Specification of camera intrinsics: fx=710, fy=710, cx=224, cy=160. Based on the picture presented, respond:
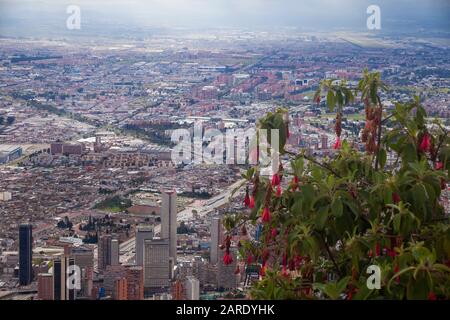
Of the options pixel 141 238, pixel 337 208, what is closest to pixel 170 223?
pixel 141 238

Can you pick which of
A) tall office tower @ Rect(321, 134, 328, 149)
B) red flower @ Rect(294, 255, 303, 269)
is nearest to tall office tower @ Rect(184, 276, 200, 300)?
red flower @ Rect(294, 255, 303, 269)

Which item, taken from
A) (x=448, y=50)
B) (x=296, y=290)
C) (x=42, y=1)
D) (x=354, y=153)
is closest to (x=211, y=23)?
(x=42, y=1)

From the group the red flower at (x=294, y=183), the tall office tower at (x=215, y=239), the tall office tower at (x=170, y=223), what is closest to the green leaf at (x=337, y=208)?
the red flower at (x=294, y=183)

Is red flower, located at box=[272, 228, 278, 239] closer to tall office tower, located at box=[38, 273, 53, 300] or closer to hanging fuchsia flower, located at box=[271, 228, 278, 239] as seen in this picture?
hanging fuchsia flower, located at box=[271, 228, 278, 239]

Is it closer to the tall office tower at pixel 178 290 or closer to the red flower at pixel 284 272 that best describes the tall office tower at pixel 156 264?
the tall office tower at pixel 178 290

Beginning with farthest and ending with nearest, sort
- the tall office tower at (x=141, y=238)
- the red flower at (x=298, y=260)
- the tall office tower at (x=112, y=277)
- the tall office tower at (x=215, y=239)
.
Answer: the tall office tower at (x=141, y=238)
the tall office tower at (x=215, y=239)
the tall office tower at (x=112, y=277)
the red flower at (x=298, y=260)
